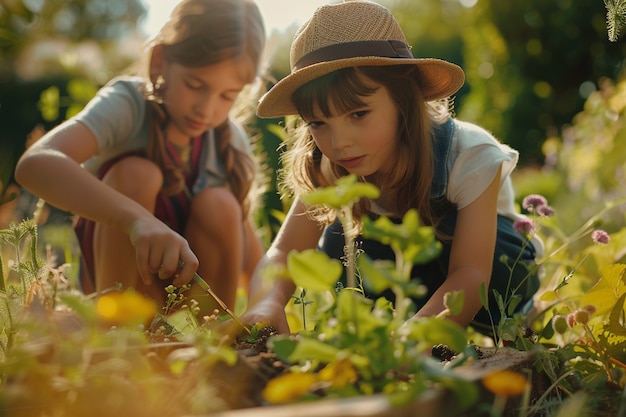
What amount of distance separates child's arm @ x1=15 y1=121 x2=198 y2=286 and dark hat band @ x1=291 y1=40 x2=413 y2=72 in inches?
23.2

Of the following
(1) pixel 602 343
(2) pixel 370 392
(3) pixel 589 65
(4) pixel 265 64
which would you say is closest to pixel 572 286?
(1) pixel 602 343

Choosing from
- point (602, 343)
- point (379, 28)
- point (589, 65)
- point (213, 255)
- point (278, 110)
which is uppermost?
point (379, 28)

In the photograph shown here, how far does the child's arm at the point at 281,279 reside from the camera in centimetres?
177

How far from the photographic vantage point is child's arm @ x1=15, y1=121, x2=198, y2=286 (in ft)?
5.33

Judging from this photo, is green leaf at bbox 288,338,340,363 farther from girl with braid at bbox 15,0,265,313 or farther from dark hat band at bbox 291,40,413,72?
girl with braid at bbox 15,0,265,313

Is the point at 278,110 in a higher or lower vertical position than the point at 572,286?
higher

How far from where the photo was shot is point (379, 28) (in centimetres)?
185

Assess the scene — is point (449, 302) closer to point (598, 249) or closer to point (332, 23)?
point (332, 23)

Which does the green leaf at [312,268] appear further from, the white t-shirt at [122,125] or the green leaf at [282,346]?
the white t-shirt at [122,125]

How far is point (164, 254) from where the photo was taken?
1.61m

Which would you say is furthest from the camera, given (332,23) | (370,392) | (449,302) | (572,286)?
(572,286)

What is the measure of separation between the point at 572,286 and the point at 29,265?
1764 millimetres

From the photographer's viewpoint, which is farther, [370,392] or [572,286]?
[572,286]

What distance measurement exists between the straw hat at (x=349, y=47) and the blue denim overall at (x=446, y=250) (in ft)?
0.69
